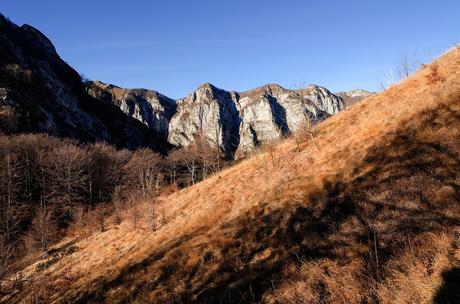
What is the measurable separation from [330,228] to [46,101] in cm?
10463

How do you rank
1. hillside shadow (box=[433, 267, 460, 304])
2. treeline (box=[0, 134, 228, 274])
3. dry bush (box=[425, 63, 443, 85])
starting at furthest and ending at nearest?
1. treeline (box=[0, 134, 228, 274])
2. dry bush (box=[425, 63, 443, 85])
3. hillside shadow (box=[433, 267, 460, 304])

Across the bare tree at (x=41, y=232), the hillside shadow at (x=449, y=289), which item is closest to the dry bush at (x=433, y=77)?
the hillside shadow at (x=449, y=289)

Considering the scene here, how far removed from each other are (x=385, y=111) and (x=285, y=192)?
22.0ft

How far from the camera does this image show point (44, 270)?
917 inches

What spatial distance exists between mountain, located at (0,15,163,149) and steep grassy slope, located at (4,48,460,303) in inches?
A: 2729

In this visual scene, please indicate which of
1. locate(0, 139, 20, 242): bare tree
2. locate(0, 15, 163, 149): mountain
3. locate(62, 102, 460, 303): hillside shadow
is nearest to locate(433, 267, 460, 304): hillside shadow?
locate(62, 102, 460, 303): hillside shadow

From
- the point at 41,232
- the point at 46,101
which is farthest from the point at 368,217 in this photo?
the point at 46,101

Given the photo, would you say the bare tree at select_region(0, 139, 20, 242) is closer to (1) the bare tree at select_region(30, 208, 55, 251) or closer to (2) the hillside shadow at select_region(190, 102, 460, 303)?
(1) the bare tree at select_region(30, 208, 55, 251)

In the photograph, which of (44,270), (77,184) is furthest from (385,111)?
(77,184)

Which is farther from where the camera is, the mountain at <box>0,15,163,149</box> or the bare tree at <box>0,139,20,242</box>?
the mountain at <box>0,15,163,149</box>

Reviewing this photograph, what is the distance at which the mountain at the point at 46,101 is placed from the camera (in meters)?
79.2

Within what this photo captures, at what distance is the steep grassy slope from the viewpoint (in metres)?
6.35

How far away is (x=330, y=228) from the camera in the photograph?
30.1 feet

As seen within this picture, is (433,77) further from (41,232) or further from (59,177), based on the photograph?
(59,177)
